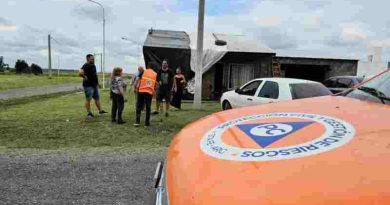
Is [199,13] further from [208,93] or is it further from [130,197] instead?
[130,197]

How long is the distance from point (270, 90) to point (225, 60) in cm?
1141

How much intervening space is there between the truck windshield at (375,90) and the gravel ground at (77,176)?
194 cm

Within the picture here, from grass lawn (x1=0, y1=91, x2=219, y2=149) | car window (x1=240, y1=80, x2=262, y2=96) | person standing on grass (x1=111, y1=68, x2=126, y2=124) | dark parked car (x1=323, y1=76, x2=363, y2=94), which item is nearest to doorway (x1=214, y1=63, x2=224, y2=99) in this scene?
dark parked car (x1=323, y1=76, x2=363, y2=94)

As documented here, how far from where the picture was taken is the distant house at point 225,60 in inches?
833

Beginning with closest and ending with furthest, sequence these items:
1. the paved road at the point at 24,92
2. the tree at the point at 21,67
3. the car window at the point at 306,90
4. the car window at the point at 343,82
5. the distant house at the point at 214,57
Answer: the car window at the point at 306,90
the car window at the point at 343,82
the distant house at the point at 214,57
the paved road at the point at 24,92
the tree at the point at 21,67

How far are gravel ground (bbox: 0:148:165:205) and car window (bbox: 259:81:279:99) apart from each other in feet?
15.6

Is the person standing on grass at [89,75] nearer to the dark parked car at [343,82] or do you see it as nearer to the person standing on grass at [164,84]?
the person standing on grass at [164,84]

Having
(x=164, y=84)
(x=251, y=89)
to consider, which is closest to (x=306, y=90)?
(x=251, y=89)

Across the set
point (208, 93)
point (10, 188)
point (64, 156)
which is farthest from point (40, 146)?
point (208, 93)

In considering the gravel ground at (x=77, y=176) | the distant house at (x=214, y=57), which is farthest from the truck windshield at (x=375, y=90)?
the distant house at (x=214, y=57)

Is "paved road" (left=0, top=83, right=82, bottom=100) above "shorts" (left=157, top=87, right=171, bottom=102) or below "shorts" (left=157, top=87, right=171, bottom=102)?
below

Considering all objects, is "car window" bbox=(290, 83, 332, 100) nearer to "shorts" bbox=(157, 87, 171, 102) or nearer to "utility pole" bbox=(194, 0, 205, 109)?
"shorts" bbox=(157, 87, 171, 102)

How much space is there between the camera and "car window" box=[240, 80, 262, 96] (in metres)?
12.7

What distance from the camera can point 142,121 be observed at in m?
11.9
